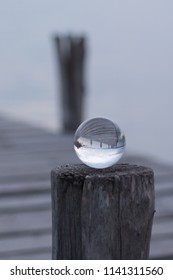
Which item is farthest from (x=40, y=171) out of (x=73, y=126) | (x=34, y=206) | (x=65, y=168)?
(x=73, y=126)

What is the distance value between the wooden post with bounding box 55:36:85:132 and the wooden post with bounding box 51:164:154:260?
7861 millimetres

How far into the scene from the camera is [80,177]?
103 inches

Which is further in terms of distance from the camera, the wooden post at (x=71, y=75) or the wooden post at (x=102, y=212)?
the wooden post at (x=71, y=75)

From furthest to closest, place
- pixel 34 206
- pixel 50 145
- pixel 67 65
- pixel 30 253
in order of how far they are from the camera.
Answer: pixel 67 65
pixel 50 145
pixel 34 206
pixel 30 253

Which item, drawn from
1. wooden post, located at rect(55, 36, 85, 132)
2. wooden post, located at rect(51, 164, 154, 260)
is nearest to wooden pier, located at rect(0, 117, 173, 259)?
wooden post, located at rect(51, 164, 154, 260)

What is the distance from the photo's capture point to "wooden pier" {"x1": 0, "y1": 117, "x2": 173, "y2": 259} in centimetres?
425

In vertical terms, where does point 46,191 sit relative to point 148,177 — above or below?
below

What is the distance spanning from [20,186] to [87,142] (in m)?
3.08

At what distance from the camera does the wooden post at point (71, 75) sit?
10500 mm

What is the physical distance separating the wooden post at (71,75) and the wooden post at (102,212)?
7.86 meters

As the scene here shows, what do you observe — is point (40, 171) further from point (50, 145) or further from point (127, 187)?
point (127, 187)

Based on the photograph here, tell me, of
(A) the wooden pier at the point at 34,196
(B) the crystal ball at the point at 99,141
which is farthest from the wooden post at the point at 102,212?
(A) the wooden pier at the point at 34,196

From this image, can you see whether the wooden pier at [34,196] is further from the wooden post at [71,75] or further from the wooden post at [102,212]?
the wooden post at [71,75]
